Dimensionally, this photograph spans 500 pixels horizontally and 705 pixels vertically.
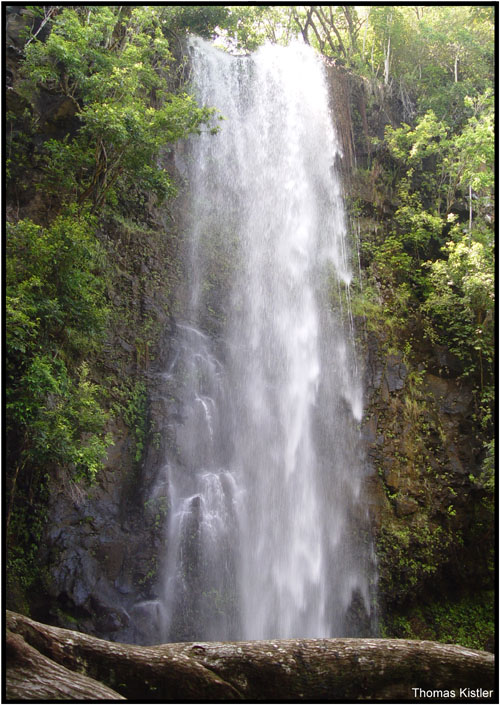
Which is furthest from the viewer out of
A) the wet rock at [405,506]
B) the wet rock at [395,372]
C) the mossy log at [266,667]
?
the wet rock at [395,372]

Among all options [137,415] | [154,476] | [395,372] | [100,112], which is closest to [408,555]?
[395,372]

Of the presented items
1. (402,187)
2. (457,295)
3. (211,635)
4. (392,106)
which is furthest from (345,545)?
(392,106)

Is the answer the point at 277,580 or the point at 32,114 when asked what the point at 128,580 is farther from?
the point at 32,114

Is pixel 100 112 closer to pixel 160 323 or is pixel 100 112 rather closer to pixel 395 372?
pixel 160 323

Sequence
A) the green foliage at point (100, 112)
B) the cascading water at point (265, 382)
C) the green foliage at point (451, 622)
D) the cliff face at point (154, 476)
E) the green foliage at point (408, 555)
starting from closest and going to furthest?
the cliff face at point (154, 476) → the green foliage at point (100, 112) → the cascading water at point (265, 382) → the green foliage at point (451, 622) → the green foliage at point (408, 555)

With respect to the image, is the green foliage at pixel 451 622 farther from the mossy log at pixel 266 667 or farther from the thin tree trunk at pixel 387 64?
the thin tree trunk at pixel 387 64

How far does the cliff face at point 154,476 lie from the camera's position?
29.6ft

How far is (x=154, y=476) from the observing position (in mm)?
10438

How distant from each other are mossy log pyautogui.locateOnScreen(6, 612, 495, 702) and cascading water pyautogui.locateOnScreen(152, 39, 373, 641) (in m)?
5.03

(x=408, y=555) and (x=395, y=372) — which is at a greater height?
(x=395, y=372)

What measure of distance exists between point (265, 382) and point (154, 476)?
3.63 m

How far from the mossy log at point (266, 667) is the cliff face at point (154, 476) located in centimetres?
425

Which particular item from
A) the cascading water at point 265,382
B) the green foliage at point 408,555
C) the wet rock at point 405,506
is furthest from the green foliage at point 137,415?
the wet rock at point 405,506

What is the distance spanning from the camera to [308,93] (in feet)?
53.0
